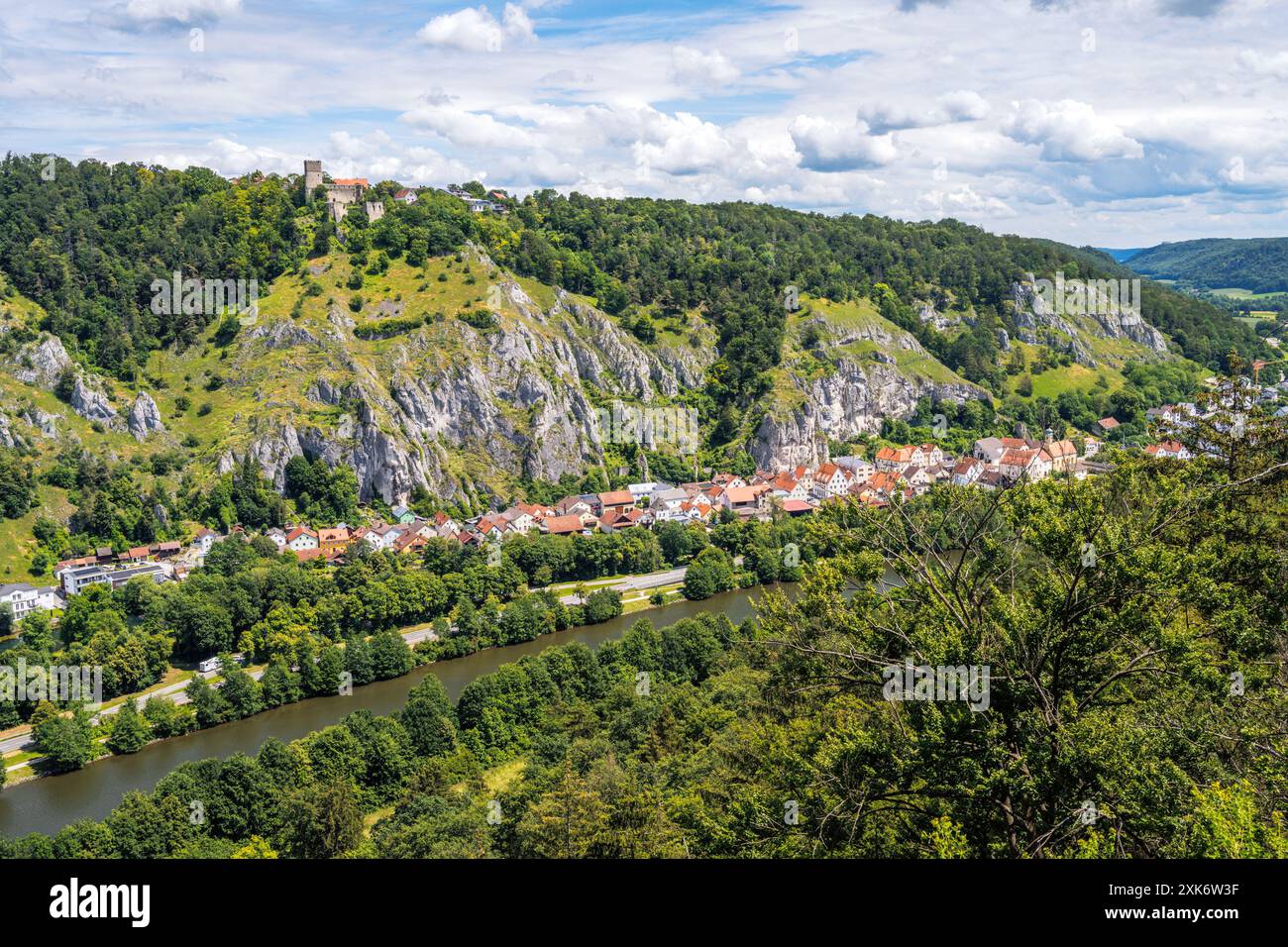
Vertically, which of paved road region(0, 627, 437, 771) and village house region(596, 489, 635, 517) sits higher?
village house region(596, 489, 635, 517)

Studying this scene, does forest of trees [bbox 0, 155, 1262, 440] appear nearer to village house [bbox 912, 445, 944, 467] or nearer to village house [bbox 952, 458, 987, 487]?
village house [bbox 912, 445, 944, 467]

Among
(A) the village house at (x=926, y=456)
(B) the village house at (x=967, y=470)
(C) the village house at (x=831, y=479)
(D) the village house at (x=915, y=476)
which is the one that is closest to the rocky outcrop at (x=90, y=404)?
(C) the village house at (x=831, y=479)

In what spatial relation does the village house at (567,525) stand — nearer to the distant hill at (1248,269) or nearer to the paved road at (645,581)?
the paved road at (645,581)

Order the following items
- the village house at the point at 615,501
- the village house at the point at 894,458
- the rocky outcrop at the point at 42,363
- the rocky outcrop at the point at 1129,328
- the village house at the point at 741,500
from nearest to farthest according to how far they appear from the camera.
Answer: the rocky outcrop at the point at 42,363 → the village house at the point at 741,500 → the village house at the point at 615,501 → the village house at the point at 894,458 → the rocky outcrop at the point at 1129,328

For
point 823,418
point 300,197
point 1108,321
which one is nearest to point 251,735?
point 823,418

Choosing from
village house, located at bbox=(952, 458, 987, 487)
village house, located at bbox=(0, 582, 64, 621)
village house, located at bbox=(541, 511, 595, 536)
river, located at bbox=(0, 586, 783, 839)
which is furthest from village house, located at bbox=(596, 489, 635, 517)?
village house, located at bbox=(0, 582, 64, 621)

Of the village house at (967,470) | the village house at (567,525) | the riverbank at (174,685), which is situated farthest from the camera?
the village house at (967,470)

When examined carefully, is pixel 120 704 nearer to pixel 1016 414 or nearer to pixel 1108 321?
pixel 1016 414
